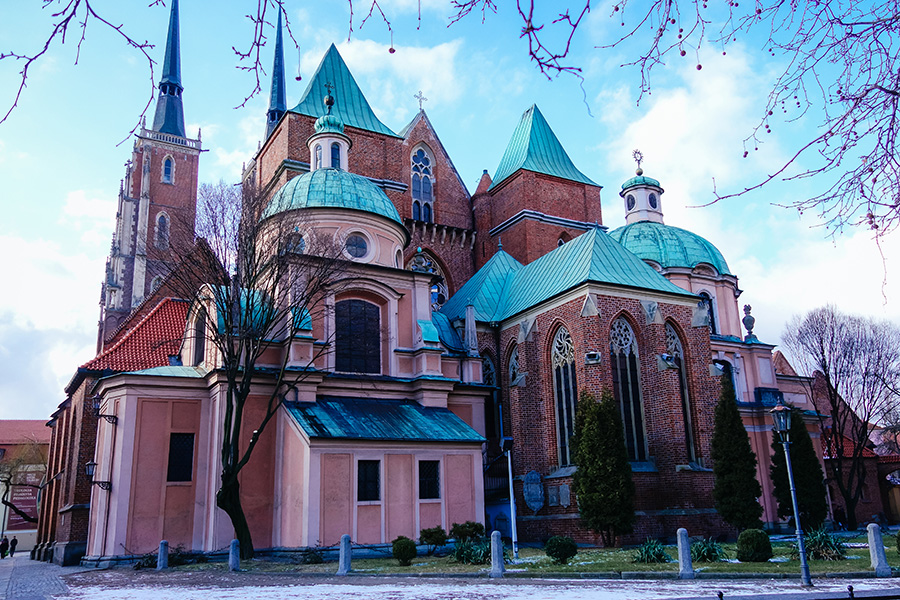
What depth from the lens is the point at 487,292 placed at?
30109mm

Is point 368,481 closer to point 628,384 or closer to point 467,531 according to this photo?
point 467,531

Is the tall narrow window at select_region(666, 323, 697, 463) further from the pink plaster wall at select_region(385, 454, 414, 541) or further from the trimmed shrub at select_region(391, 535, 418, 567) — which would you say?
the trimmed shrub at select_region(391, 535, 418, 567)

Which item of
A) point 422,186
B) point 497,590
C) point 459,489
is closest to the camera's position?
point 497,590

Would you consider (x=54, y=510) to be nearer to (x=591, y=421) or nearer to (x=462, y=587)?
Answer: (x=591, y=421)

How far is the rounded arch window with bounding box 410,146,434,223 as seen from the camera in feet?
117

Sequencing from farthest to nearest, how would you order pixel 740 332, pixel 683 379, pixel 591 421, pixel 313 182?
pixel 740 332 < pixel 313 182 < pixel 683 379 < pixel 591 421

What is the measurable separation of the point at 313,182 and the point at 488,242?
1197cm

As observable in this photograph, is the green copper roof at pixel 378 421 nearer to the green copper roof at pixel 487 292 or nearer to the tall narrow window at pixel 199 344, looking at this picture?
the tall narrow window at pixel 199 344

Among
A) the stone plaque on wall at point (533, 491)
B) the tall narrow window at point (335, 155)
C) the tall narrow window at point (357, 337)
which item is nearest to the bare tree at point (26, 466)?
the tall narrow window at point (335, 155)

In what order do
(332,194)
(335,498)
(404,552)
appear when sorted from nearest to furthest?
(404,552) < (335,498) < (332,194)

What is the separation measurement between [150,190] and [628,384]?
6028 centimetres

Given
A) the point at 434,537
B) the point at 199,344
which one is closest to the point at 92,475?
the point at 199,344

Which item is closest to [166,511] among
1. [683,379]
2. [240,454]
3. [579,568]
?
[240,454]

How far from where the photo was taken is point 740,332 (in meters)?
35.1
